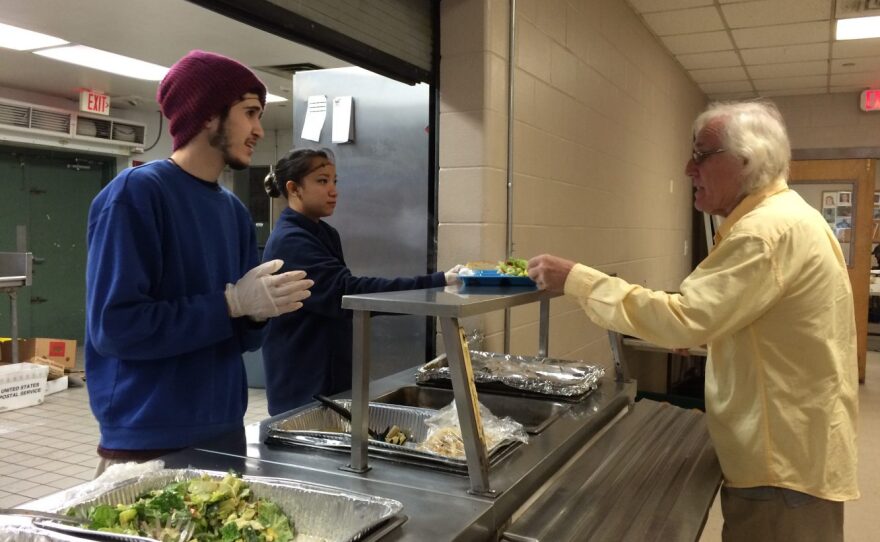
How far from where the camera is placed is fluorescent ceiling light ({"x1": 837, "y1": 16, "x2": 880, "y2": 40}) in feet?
14.0

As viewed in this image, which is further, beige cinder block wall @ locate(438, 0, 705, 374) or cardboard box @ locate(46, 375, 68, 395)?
cardboard box @ locate(46, 375, 68, 395)

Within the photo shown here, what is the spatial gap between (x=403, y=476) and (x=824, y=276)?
1.04m

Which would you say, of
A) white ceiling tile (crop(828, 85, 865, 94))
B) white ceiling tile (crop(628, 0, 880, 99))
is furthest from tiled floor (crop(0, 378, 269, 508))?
white ceiling tile (crop(828, 85, 865, 94))

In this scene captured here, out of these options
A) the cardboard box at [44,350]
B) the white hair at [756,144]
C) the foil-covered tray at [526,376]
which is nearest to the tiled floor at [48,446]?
the cardboard box at [44,350]

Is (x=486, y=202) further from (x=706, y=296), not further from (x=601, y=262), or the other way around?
(x=601, y=262)

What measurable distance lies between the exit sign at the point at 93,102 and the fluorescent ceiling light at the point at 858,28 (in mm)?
6732

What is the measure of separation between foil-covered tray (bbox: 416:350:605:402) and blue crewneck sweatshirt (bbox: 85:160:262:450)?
26.4 inches

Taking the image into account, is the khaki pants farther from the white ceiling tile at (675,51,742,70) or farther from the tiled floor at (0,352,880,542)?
the white ceiling tile at (675,51,742,70)

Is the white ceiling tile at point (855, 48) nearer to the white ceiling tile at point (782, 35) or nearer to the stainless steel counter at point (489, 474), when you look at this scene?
the white ceiling tile at point (782, 35)

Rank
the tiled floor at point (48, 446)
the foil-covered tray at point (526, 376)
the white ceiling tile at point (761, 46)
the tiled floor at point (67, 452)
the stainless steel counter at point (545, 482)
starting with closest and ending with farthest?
the stainless steel counter at point (545, 482)
the foil-covered tray at point (526, 376)
the tiled floor at point (67, 452)
the tiled floor at point (48, 446)
the white ceiling tile at point (761, 46)

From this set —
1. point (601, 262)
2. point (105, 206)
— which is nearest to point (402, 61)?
point (105, 206)

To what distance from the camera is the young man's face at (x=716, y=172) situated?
169 cm

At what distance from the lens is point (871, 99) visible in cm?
625

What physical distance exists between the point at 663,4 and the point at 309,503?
380 cm
